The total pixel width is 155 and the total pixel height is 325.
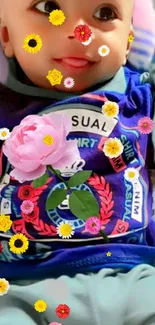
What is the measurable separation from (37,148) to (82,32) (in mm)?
180

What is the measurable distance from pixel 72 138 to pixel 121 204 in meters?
0.12

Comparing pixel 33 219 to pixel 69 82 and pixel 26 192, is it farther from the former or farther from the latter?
pixel 69 82

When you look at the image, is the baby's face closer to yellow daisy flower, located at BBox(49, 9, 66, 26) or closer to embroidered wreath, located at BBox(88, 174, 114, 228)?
yellow daisy flower, located at BBox(49, 9, 66, 26)

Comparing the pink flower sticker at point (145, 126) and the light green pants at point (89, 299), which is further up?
the pink flower sticker at point (145, 126)

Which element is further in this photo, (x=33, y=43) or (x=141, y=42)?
(x=141, y=42)

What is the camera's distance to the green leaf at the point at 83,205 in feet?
2.48

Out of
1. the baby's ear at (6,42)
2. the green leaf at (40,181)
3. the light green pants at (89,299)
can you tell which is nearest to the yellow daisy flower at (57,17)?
the baby's ear at (6,42)

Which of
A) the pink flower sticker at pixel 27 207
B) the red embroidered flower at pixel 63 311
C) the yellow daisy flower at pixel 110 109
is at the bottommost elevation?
the red embroidered flower at pixel 63 311

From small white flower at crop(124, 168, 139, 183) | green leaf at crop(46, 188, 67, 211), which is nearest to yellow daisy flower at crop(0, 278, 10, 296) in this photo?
green leaf at crop(46, 188, 67, 211)

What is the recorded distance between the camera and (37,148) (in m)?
0.75

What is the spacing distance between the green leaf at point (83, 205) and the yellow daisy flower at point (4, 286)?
0.13m

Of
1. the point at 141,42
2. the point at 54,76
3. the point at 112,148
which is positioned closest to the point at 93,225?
the point at 112,148

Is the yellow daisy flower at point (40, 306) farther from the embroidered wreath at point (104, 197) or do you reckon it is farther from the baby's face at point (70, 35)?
the baby's face at point (70, 35)

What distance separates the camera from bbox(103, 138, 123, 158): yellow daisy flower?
0.79 meters
